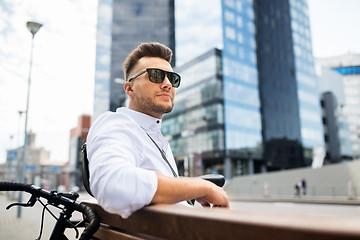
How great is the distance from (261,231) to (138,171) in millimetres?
467

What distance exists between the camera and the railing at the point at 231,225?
18.9 inches

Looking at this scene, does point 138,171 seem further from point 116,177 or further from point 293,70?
point 293,70

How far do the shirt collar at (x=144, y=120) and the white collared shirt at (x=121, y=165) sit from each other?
0.22m

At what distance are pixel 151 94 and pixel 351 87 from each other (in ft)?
395

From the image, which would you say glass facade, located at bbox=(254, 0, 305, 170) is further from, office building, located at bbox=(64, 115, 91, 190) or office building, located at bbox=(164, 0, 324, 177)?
office building, located at bbox=(64, 115, 91, 190)

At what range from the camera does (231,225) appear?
0.60 metres

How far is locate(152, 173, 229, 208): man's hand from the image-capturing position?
0.95 m

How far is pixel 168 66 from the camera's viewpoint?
5.32ft

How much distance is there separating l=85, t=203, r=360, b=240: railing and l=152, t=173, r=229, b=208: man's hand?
0.08 m

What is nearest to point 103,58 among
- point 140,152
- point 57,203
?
point 57,203

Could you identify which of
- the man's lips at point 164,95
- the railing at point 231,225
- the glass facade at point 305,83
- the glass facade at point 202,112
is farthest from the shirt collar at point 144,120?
the glass facade at point 305,83

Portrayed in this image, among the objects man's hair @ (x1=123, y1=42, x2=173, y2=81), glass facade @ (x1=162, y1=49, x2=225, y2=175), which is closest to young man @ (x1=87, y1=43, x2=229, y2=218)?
man's hair @ (x1=123, y1=42, x2=173, y2=81)

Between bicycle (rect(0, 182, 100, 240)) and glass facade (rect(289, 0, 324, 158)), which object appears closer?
bicycle (rect(0, 182, 100, 240))

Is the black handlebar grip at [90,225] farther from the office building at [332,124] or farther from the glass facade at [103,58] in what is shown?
the office building at [332,124]
